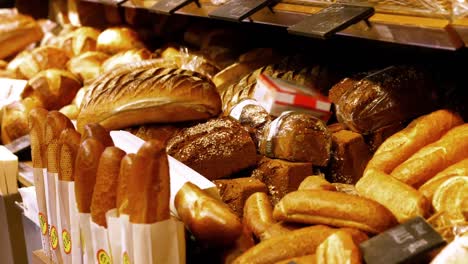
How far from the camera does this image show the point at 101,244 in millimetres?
1388

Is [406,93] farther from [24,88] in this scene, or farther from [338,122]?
[24,88]

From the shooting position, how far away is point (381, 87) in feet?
5.58

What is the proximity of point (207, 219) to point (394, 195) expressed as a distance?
0.40 m

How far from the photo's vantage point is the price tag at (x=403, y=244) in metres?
1.07

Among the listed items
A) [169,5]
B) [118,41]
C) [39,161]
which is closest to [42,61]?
[118,41]

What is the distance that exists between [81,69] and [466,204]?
2260mm

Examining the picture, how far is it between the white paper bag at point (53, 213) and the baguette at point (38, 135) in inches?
2.4

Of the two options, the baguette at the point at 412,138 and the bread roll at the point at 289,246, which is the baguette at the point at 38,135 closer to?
the bread roll at the point at 289,246

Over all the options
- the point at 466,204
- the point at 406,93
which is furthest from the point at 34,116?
the point at 466,204

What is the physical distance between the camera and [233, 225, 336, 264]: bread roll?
1260mm

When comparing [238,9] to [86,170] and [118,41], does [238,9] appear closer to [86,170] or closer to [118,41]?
[86,170]

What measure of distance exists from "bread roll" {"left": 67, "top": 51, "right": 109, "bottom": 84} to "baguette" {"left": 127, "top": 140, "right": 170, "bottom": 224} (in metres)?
1.85

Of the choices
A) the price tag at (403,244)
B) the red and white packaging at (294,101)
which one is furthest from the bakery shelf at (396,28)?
the price tag at (403,244)

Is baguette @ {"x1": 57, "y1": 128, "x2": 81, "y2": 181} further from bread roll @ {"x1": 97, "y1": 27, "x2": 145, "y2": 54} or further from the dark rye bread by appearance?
bread roll @ {"x1": 97, "y1": 27, "x2": 145, "y2": 54}
